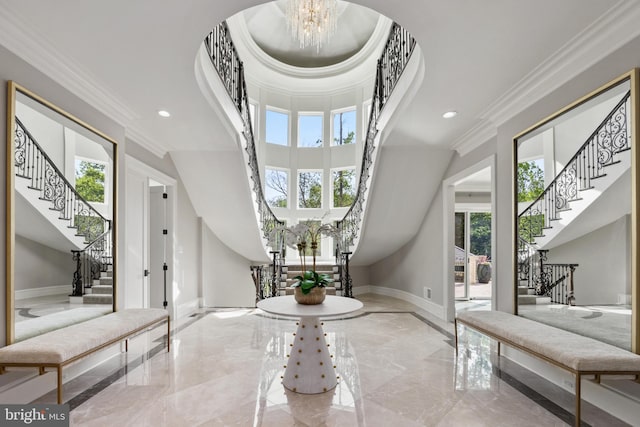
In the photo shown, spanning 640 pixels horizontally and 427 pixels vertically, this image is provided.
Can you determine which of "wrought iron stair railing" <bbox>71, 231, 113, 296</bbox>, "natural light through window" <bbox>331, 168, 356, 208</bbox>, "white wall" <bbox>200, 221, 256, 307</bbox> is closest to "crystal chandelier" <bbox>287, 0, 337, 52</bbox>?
"wrought iron stair railing" <bbox>71, 231, 113, 296</bbox>

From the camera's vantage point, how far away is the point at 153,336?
461cm

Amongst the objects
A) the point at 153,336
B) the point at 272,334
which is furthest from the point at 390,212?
the point at 153,336

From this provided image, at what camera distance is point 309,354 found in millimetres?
2953

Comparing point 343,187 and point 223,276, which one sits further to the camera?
point 343,187

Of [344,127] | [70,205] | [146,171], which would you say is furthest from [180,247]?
[344,127]

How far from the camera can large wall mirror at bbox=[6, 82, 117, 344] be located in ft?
8.22

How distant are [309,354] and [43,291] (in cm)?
228

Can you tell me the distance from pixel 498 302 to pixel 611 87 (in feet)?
8.20

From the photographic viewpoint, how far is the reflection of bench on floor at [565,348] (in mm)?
2100

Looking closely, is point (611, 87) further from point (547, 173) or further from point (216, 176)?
point (216, 176)

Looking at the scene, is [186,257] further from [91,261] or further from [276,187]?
[276,187]

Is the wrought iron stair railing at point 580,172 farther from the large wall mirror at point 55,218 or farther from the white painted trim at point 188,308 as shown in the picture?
the white painted trim at point 188,308

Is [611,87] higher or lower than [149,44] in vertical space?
lower

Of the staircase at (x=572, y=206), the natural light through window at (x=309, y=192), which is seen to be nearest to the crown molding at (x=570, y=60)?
the staircase at (x=572, y=206)
